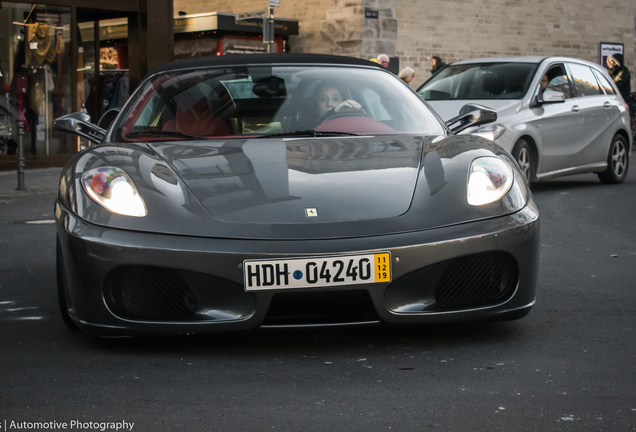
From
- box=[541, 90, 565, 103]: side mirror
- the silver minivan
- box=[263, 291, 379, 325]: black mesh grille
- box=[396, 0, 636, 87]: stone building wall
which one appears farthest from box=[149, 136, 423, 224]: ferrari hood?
box=[396, 0, 636, 87]: stone building wall

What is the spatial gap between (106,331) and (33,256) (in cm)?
306

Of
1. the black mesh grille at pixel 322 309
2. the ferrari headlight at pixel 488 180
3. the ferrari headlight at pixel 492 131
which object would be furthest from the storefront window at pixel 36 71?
the black mesh grille at pixel 322 309

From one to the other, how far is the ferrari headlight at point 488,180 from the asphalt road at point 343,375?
0.58 meters

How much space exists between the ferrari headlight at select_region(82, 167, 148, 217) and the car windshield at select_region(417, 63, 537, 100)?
683 cm

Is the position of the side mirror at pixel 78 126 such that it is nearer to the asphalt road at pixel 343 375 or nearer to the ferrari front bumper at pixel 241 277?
the asphalt road at pixel 343 375

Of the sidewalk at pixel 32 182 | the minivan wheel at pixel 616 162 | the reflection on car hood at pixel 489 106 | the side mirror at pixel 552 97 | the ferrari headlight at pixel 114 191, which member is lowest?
the sidewalk at pixel 32 182

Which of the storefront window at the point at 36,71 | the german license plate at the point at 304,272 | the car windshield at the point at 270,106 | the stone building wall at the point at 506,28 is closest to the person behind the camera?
the german license plate at the point at 304,272

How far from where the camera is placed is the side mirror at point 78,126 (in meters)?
4.92

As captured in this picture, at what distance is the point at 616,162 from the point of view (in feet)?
37.3

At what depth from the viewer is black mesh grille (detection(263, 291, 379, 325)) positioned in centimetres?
341

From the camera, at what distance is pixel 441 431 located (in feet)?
8.71

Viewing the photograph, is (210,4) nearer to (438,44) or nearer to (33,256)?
(438,44)

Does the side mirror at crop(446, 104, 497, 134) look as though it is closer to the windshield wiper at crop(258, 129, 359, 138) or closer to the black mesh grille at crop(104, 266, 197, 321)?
the windshield wiper at crop(258, 129, 359, 138)

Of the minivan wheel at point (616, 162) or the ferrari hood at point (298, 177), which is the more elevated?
the ferrari hood at point (298, 177)
